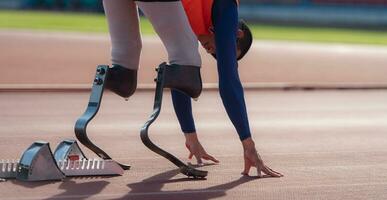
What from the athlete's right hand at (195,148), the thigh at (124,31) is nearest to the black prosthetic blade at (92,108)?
the thigh at (124,31)

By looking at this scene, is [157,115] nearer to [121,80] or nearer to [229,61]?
[121,80]

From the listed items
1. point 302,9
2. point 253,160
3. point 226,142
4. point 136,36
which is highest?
point 302,9

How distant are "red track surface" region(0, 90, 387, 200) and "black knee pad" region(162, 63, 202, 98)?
60 cm

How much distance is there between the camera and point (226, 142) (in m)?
9.19

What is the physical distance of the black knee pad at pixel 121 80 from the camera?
22.8ft

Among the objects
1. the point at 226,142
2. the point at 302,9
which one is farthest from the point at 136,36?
the point at 302,9

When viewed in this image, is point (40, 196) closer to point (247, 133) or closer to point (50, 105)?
point (247, 133)

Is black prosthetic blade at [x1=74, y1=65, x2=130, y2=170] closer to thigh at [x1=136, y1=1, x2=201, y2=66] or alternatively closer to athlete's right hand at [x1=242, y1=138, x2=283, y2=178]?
thigh at [x1=136, y1=1, x2=201, y2=66]

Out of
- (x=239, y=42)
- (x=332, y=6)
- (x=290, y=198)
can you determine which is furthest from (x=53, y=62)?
(x=332, y=6)

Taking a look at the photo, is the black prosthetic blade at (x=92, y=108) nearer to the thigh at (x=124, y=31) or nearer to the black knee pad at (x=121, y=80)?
the black knee pad at (x=121, y=80)

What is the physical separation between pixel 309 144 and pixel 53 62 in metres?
10.6

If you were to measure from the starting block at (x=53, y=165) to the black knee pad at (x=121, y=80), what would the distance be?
45 cm

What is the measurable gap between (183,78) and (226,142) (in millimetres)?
2518

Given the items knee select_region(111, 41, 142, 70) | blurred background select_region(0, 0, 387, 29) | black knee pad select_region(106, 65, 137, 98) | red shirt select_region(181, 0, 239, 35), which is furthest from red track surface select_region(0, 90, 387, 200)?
blurred background select_region(0, 0, 387, 29)
